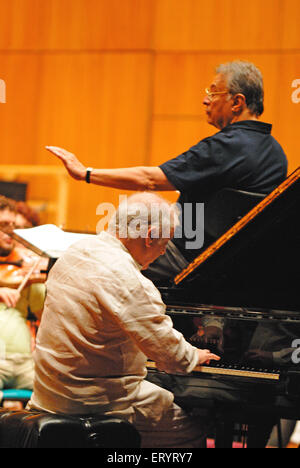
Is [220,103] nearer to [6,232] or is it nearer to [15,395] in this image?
[6,232]

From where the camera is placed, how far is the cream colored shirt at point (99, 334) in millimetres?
1576

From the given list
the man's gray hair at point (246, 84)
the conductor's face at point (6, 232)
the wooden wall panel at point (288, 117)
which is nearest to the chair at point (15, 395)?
the conductor's face at point (6, 232)

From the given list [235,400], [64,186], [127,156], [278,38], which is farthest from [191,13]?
[235,400]

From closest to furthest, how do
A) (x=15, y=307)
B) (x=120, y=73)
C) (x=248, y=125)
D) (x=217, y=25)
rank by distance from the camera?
(x=248, y=125) → (x=15, y=307) → (x=217, y=25) → (x=120, y=73)

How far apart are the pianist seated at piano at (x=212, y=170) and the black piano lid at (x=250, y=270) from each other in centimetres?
27

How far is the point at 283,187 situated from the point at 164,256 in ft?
2.24

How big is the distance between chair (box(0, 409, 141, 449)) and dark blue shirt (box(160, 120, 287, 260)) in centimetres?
91

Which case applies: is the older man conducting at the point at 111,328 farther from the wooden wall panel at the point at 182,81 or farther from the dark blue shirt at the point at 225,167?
the wooden wall panel at the point at 182,81

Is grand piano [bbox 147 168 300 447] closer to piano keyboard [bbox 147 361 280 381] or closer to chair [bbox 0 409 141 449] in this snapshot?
piano keyboard [bbox 147 361 280 381]

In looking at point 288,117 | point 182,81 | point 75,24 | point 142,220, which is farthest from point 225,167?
point 75,24

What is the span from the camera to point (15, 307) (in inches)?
123

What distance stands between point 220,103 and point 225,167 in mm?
350

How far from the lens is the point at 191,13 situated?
5.30 metres
